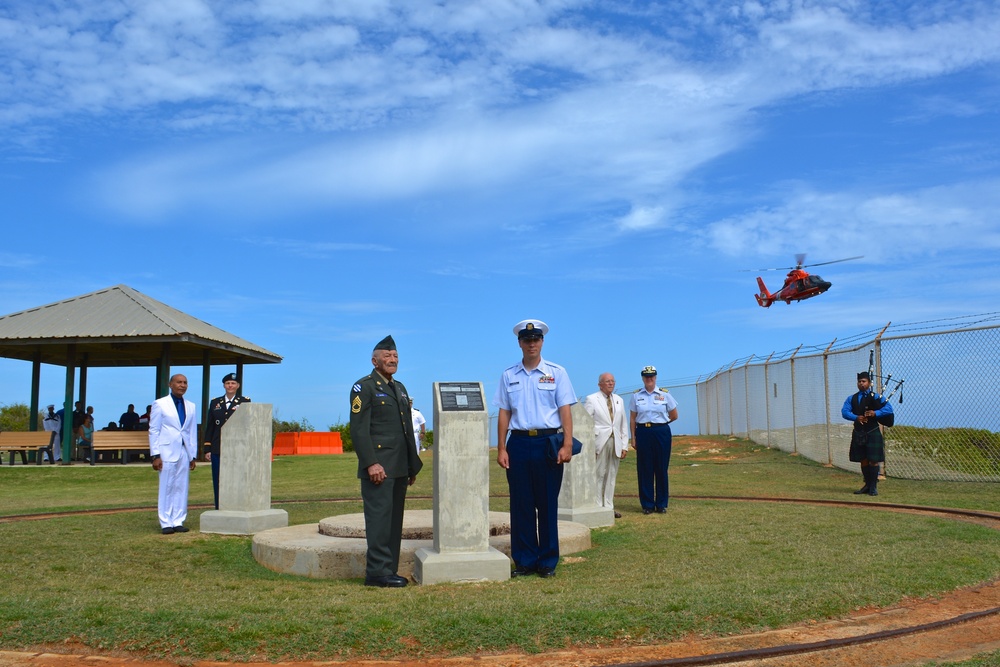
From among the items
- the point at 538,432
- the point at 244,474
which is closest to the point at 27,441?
the point at 244,474

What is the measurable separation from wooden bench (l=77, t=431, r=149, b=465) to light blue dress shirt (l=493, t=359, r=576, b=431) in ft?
58.8

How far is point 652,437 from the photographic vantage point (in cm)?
1076

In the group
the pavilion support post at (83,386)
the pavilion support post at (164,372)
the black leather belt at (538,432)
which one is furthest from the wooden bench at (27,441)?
the black leather belt at (538,432)

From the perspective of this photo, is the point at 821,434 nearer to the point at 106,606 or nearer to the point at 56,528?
the point at 56,528

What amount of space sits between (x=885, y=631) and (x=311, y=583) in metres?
4.04

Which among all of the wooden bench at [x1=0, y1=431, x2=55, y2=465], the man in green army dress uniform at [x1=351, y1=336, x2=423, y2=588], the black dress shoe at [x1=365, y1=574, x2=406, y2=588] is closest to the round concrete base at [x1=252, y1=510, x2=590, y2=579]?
the man in green army dress uniform at [x1=351, y1=336, x2=423, y2=588]

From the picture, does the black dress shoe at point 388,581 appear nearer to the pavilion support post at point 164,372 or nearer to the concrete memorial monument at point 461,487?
the concrete memorial monument at point 461,487

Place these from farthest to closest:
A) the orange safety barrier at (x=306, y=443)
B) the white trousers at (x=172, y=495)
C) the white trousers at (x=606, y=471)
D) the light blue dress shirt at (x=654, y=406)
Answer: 1. the orange safety barrier at (x=306, y=443)
2. the light blue dress shirt at (x=654, y=406)
3. the white trousers at (x=606, y=471)
4. the white trousers at (x=172, y=495)

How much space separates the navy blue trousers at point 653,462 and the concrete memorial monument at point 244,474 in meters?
4.21

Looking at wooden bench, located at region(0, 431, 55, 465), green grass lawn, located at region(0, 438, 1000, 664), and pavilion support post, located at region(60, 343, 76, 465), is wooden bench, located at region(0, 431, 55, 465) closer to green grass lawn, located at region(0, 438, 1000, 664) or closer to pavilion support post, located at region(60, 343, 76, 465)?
pavilion support post, located at region(60, 343, 76, 465)

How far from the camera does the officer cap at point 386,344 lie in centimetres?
698

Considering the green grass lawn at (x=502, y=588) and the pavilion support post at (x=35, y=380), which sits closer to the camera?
the green grass lawn at (x=502, y=588)

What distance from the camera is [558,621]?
492 cm

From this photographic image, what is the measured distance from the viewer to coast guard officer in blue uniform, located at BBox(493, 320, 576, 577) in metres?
6.96
